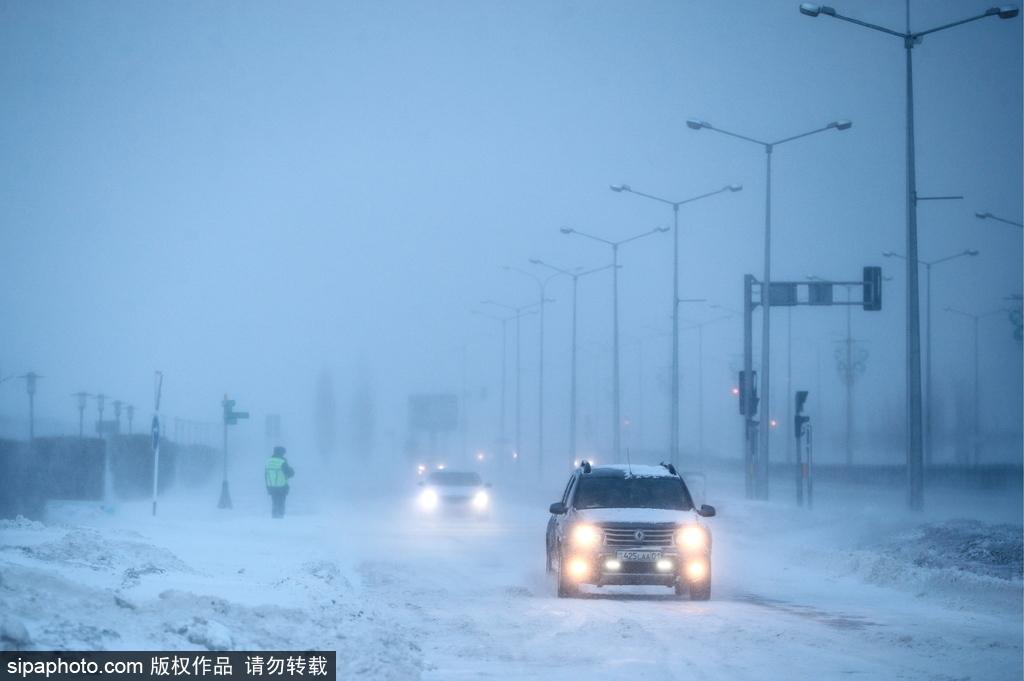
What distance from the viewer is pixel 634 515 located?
63.8ft

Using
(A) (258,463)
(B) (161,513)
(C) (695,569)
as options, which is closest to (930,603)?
(C) (695,569)

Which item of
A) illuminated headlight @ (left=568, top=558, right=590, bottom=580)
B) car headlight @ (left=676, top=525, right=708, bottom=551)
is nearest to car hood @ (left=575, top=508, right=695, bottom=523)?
car headlight @ (left=676, top=525, right=708, bottom=551)

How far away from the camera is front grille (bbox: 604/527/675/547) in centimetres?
1902

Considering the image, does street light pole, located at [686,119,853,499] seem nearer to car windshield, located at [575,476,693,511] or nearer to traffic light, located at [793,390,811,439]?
traffic light, located at [793,390,811,439]

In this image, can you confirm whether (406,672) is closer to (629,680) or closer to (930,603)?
(629,680)

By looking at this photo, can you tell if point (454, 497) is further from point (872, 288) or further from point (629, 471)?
point (629, 471)

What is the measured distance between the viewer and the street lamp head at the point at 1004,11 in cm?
3112

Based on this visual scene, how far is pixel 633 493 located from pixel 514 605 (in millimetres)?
2933

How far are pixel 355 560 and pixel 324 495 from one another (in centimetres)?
4639

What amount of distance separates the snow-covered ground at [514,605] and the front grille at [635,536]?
77 centimetres

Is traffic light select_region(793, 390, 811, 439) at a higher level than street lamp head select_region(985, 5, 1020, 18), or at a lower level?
lower

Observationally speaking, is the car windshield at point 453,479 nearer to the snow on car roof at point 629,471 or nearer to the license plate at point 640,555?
the snow on car roof at point 629,471

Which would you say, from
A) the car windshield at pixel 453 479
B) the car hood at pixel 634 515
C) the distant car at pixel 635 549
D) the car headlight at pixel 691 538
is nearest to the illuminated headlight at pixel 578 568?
the distant car at pixel 635 549

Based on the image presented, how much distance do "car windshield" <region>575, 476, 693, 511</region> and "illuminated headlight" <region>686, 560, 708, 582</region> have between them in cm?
103
